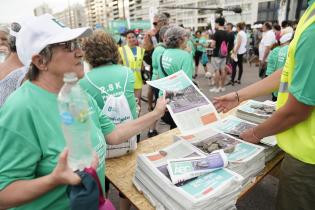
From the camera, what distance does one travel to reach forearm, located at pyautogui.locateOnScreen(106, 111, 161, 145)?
1461 millimetres

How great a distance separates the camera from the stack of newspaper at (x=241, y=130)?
1.66 m

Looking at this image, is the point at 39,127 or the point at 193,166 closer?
the point at 39,127

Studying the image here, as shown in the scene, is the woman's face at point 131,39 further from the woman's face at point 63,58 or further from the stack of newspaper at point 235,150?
the woman's face at point 63,58

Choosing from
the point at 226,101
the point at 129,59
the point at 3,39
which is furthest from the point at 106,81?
the point at 129,59

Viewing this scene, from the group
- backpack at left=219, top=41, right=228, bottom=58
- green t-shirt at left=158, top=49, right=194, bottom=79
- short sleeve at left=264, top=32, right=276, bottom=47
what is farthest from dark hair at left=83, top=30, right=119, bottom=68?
short sleeve at left=264, top=32, right=276, bottom=47

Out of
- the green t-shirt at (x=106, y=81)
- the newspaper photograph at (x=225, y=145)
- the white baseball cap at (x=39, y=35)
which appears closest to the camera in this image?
the white baseball cap at (x=39, y=35)

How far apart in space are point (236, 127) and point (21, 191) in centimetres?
146

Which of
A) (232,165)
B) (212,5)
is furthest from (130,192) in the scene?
(212,5)

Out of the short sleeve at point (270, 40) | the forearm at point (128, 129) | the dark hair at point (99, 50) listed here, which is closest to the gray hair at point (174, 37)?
the dark hair at point (99, 50)

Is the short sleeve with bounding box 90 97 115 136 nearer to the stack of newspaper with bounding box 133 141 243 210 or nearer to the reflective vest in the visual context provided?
the stack of newspaper with bounding box 133 141 243 210

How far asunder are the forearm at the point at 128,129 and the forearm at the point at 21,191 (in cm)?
57

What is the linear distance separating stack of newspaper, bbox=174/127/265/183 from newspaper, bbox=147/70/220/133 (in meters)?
0.13

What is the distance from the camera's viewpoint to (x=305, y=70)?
3.51ft

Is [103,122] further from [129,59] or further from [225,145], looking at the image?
[129,59]
